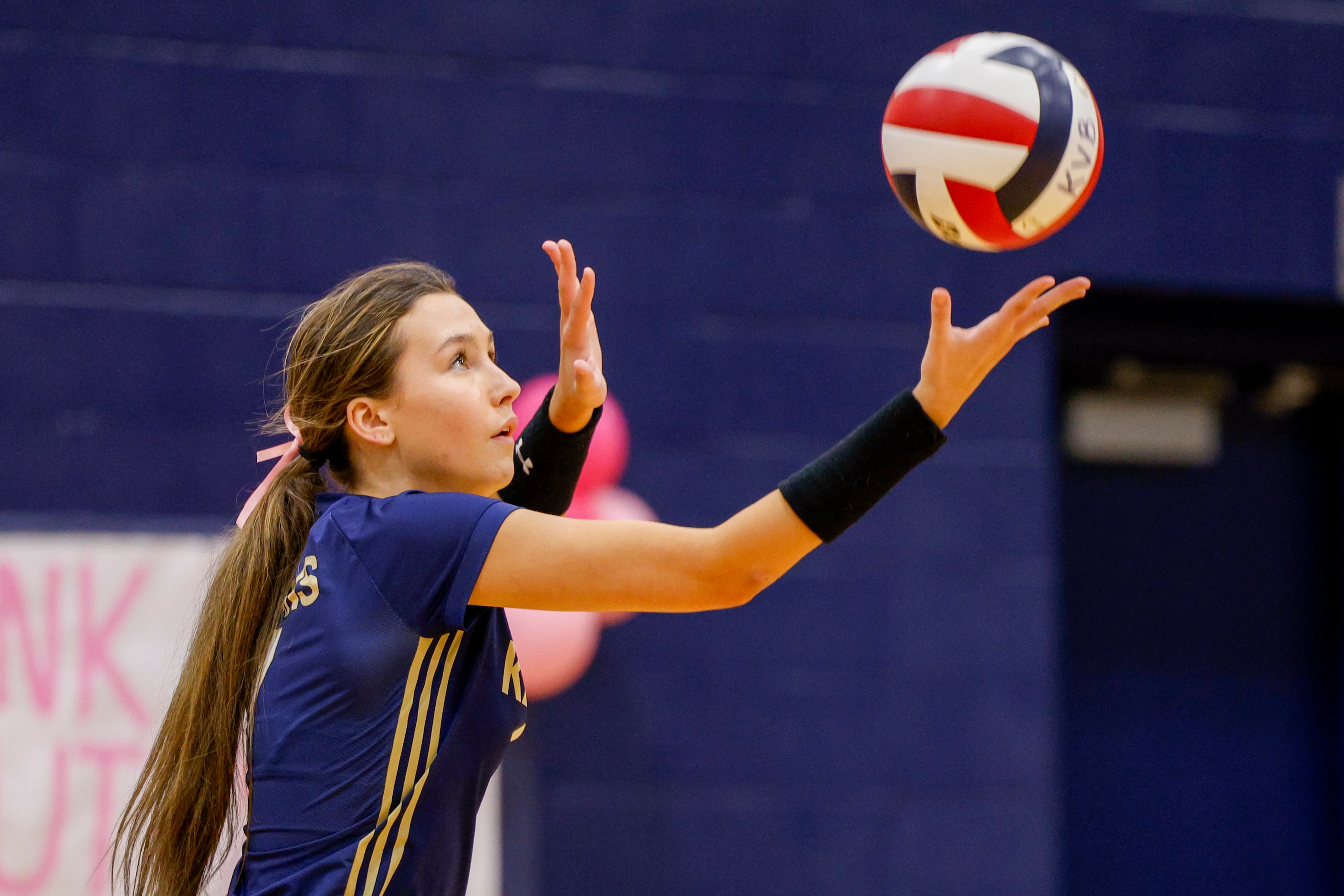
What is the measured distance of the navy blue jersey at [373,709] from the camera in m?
1.64

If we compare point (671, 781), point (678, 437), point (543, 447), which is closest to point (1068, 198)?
point (543, 447)

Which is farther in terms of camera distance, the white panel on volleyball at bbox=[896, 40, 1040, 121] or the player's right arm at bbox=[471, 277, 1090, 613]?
the white panel on volleyball at bbox=[896, 40, 1040, 121]

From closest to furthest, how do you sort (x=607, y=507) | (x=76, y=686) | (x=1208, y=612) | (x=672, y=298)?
(x=76, y=686) → (x=607, y=507) → (x=672, y=298) → (x=1208, y=612)

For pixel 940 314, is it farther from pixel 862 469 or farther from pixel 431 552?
pixel 431 552

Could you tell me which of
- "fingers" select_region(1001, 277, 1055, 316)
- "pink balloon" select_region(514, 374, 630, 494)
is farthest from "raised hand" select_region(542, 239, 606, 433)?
"pink balloon" select_region(514, 374, 630, 494)

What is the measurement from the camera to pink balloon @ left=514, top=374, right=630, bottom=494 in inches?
132

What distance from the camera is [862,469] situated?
1.57m

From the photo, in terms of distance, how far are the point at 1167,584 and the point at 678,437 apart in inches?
68.2

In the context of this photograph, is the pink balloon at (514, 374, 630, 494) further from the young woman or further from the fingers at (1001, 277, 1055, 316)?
the fingers at (1001, 277, 1055, 316)

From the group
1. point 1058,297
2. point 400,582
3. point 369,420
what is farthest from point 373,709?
point 1058,297

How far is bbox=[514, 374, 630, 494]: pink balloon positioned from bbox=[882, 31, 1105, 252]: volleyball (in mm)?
1352

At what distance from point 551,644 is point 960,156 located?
67.0 inches

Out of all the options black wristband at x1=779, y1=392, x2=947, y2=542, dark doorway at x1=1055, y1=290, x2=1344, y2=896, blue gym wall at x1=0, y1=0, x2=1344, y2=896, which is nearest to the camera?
black wristband at x1=779, y1=392, x2=947, y2=542

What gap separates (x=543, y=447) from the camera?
86.9 inches
